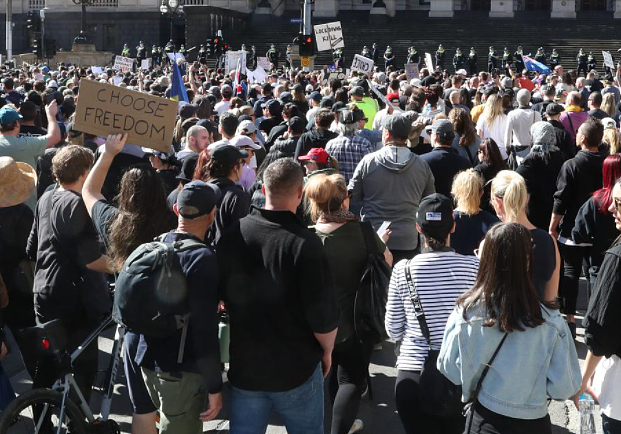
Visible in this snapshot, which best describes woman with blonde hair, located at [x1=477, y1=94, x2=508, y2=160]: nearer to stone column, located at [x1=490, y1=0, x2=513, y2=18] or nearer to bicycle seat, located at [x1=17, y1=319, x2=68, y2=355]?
bicycle seat, located at [x1=17, y1=319, x2=68, y2=355]

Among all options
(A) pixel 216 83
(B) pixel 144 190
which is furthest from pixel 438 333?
(A) pixel 216 83

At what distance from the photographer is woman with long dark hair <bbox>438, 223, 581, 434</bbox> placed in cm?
376

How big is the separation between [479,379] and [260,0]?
5098 centimetres

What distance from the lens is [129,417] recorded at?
6.24 meters

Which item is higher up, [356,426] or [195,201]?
[195,201]

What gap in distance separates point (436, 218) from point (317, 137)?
4.34 meters

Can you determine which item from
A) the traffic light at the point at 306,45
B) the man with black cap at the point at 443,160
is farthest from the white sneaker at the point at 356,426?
the traffic light at the point at 306,45

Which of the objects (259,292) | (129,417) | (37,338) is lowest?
(129,417)

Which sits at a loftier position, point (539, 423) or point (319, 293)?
point (319, 293)

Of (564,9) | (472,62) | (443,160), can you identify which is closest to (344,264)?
(443,160)

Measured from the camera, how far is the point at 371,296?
5258 millimetres

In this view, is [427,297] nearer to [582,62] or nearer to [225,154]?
[225,154]

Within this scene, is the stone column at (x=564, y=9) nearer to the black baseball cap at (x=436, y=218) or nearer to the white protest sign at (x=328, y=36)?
the white protest sign at (x=328, y=36)

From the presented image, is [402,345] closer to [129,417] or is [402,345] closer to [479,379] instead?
[479,379]
